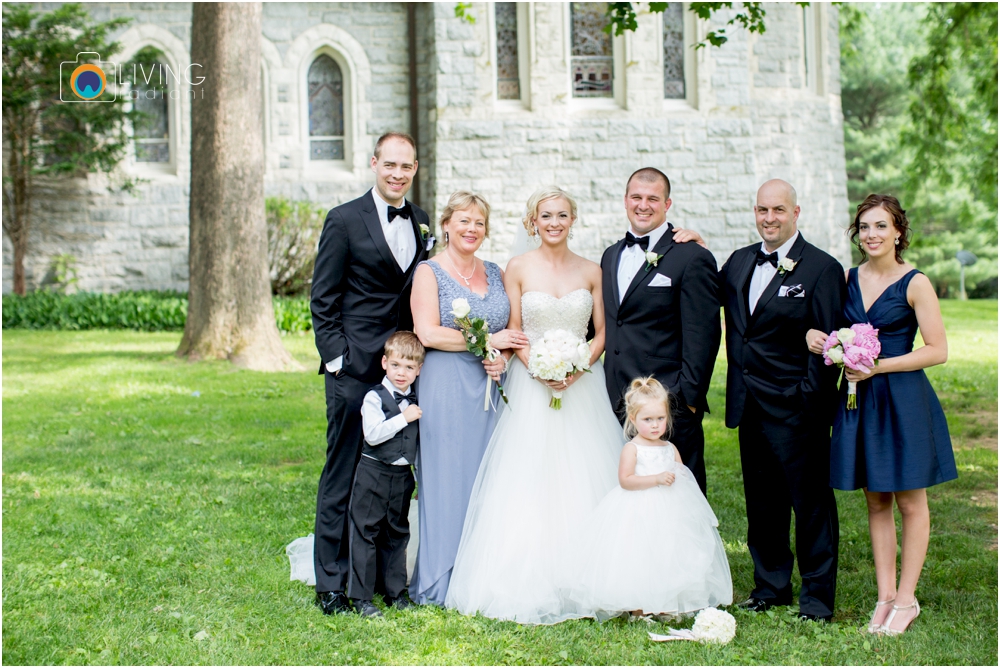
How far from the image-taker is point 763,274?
14.8 ft

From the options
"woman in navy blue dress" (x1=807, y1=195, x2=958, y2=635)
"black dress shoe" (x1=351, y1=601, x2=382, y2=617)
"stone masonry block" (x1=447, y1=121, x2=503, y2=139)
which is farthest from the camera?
"stone masonry block" (x1=447, y1=121, x2=503, y2=139)

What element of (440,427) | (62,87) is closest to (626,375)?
(440,427)

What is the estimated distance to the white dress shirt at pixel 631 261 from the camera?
4691 mm

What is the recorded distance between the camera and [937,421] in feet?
13.9

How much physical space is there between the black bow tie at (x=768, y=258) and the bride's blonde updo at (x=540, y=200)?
961mm

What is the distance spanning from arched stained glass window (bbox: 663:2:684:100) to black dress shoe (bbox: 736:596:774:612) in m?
12.8

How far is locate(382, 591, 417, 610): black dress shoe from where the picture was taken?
4.53 metres

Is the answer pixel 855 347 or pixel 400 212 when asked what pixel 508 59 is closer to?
pixel 400 212

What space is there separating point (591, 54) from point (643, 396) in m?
12.6

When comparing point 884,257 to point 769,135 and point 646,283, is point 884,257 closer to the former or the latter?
point 646,283

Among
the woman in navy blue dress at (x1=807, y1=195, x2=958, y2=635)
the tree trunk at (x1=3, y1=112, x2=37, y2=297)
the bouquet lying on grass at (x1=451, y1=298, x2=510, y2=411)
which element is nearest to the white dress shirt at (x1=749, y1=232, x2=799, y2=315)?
the woman in navy blue dress at (x1=807, y1=195, x2=958, y2=635)

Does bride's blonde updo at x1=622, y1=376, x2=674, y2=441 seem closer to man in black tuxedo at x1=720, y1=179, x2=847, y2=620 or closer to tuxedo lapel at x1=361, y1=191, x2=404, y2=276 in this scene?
man in black tuxedo at x1=720, y1=179, x2=847, y2=620

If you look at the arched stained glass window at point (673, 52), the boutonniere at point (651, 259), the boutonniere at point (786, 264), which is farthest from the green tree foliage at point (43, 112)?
the boutonniere at point (786, 264)

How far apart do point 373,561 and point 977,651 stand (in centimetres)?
277
